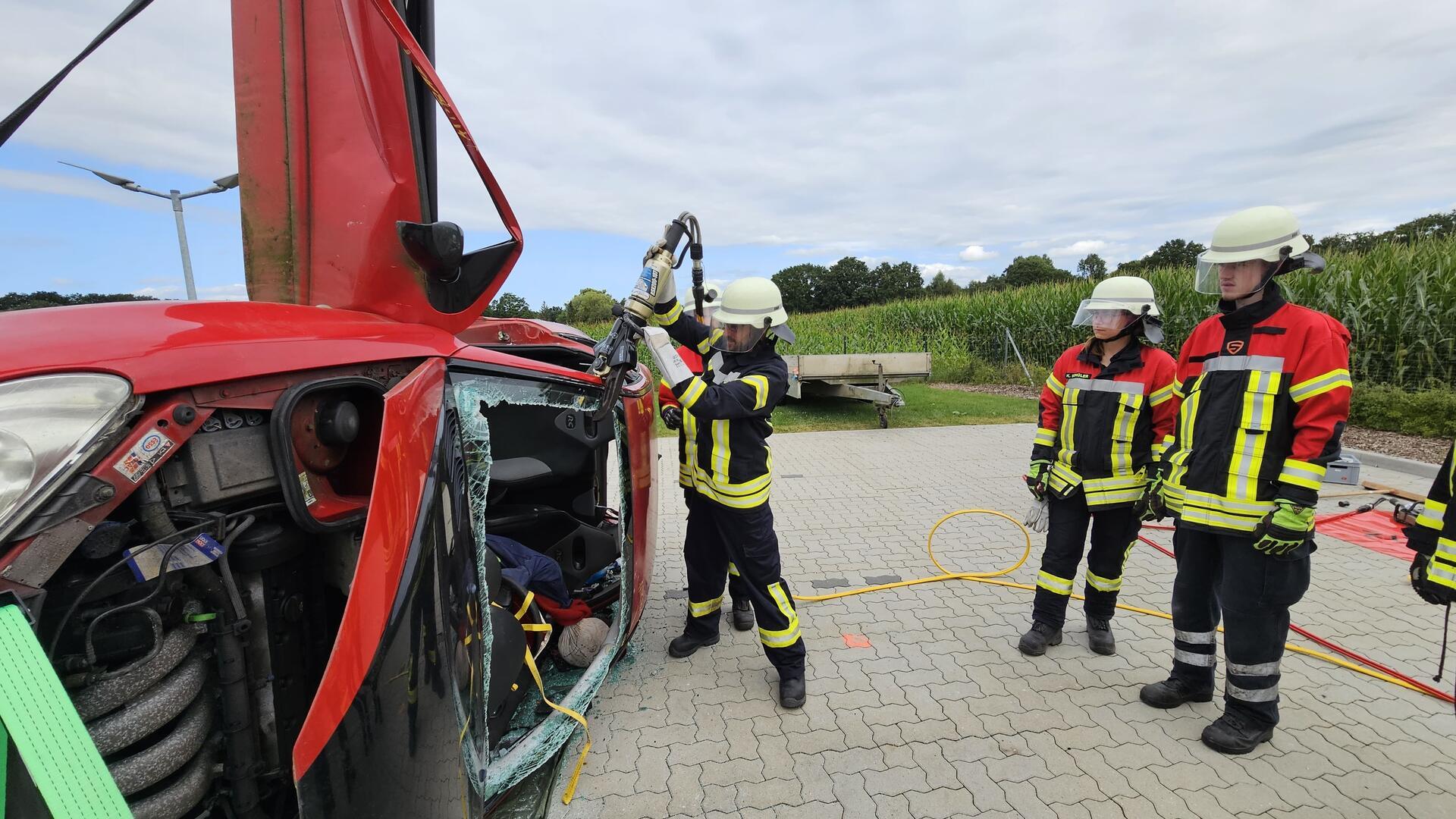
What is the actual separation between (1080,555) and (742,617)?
180 cm

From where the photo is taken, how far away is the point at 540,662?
10.0 ft

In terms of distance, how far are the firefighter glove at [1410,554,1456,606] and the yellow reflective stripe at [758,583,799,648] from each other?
212 centimetres

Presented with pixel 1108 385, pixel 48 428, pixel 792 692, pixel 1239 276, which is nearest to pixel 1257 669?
pixel 1108 385

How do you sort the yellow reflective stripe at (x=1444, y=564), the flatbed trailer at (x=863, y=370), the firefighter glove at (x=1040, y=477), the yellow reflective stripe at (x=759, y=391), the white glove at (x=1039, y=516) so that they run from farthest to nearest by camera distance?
the flatbed trailer at (x=863, y=370), the white glove at (x=1039, y=516), the firefighter glove at (x=1040, y=477), the yellow reflective stripe at (x=759, y=391), the yellow reflective stripe at (x=1444, y=564)

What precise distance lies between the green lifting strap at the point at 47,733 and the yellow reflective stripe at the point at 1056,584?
3558mm

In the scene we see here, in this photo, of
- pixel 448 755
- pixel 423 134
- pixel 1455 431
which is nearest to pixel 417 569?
pixel 448 755

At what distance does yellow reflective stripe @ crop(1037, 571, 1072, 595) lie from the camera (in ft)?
11.3

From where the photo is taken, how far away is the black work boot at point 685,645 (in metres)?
3.42

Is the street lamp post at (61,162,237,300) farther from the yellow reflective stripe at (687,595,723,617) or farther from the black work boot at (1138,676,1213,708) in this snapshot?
the black work boot at (1138,676,1213,708)

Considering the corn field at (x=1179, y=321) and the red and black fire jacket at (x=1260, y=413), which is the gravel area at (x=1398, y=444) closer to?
the corn field at (x=1179, y=321)

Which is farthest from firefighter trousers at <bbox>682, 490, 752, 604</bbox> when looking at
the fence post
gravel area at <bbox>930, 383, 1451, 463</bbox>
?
the fence post

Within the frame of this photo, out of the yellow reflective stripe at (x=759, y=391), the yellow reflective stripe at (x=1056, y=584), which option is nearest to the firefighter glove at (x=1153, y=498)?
the yellow reflective stripe at (x=1056, y=584)

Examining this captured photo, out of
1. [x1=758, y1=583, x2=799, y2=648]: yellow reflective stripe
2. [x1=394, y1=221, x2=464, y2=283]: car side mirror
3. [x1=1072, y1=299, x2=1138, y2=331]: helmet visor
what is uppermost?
[x1=394, y1=221, x2=464, y2=283]: car side mirror

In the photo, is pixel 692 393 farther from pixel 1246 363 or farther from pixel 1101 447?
pixel 1246 363
